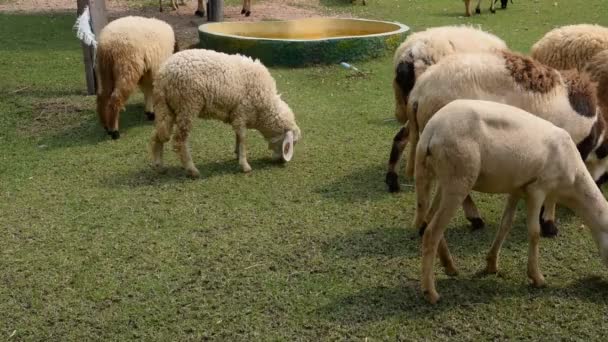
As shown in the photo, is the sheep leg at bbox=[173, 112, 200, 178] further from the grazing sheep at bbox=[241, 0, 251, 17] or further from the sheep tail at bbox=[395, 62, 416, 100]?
the grazing sheep at bbox=[241, 0, 251, 17]

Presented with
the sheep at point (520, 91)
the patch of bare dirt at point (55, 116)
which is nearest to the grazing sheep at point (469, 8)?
the patch of bare dirt at point (55, 116)

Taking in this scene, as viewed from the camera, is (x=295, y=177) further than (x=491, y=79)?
Yes

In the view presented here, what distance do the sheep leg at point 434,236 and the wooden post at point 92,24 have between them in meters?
6.50

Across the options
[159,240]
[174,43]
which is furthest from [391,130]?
[159,240]

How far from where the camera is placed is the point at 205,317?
3.94m

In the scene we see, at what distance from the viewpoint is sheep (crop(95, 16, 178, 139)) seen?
7383mm

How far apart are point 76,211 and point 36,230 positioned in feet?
1.43

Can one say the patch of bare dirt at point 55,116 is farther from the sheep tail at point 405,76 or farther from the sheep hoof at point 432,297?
the sheep hoof at point 432,297

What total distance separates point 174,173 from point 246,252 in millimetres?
1958

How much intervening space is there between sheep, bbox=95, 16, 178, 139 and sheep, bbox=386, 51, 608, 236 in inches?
151

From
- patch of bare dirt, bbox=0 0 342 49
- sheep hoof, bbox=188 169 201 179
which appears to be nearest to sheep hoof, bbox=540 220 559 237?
sheep hoof, bbox=188 169 201 179

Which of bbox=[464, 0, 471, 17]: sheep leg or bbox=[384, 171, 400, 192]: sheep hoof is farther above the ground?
bbox=[464, 0, 471, 17]: sheep leg

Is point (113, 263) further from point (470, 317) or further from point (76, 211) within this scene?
point (470, 317)

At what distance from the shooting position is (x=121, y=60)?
735cm
